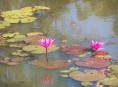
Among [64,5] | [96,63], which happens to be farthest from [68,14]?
[96,63]

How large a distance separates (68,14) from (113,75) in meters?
2.08

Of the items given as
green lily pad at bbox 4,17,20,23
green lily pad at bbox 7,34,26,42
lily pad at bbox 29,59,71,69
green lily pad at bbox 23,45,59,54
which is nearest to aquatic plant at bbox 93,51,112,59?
lily pad at bbox 29,59,71,69

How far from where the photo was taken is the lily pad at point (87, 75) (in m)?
2.56

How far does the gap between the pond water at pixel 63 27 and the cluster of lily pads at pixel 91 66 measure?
0.07 metres

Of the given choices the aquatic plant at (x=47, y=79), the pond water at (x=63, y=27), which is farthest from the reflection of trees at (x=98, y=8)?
the aquatic plant at (x=47, y=79)

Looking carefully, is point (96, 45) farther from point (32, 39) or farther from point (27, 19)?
point (27, 19)

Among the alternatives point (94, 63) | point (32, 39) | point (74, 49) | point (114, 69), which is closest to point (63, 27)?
point (32, 39)

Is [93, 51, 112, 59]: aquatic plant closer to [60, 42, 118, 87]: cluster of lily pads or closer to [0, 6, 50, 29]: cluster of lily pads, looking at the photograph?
[60, 42, 118, 87]: cluster of lily pads

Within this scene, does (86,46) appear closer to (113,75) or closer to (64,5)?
(113,75)

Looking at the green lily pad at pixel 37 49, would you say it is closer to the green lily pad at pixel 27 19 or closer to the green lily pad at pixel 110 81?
the green lily pad at pixel 110 81

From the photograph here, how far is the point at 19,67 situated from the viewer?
2.91 metres

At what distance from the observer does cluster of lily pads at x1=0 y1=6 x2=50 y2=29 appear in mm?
4270

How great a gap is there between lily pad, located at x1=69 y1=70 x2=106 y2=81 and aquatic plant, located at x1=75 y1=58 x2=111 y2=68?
0.47 ft

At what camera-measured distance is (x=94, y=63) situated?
2.85 meters
